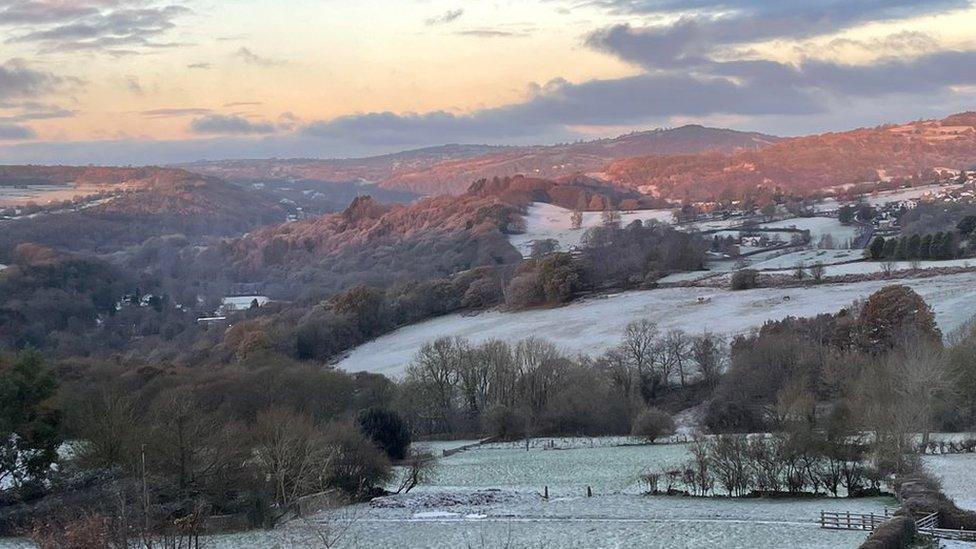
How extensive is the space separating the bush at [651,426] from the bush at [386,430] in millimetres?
11690

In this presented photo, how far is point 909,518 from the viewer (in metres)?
24.1

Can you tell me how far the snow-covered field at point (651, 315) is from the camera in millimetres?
73625

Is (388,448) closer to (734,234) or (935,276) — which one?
(935,276)

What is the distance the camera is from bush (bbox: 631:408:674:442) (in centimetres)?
5100

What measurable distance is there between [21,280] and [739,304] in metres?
90.2

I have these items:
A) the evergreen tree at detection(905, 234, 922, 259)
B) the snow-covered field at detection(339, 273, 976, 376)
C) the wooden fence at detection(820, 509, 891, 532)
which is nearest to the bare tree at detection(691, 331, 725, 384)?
the snow-covered field at detection(339, 273, 976, 376)

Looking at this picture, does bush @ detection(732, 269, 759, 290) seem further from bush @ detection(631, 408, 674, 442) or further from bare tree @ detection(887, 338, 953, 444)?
bush @ detection(631, 408, 674, 442)

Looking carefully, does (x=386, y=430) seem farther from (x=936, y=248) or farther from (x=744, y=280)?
(x=936, y=248)

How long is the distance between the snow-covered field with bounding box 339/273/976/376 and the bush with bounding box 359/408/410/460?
2904 centimetres

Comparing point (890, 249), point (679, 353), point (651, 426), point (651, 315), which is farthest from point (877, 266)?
point (651, 426)

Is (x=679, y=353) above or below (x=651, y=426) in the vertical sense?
above

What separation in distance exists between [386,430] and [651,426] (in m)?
13.3

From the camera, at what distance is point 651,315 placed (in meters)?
82.9

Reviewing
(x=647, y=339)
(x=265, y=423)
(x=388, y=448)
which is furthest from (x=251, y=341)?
(x=265, y=423)
